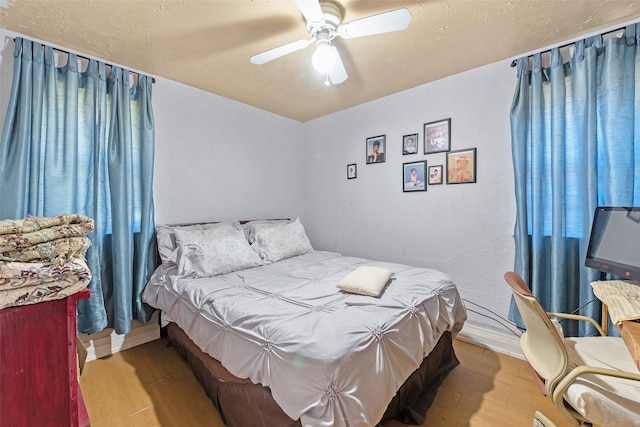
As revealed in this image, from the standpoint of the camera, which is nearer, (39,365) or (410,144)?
(39,365)

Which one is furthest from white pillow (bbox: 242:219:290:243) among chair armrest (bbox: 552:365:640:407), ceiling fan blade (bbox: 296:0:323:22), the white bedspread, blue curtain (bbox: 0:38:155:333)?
chair armrest (bbox: 552:365:640:407)

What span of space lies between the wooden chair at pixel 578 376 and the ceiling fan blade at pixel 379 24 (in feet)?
4.62

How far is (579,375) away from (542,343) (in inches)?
7.0

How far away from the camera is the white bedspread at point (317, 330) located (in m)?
1.09

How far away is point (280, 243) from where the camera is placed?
280 cm

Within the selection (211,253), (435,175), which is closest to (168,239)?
(211,253)

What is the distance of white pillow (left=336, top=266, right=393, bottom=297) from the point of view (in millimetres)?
1691

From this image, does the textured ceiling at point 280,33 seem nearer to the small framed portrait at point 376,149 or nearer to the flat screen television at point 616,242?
the small framed portrait at point 376,149

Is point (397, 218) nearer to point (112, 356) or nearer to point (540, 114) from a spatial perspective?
point (540, 114)

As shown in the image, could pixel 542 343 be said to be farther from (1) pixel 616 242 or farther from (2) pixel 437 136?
(2) pixel 437 136

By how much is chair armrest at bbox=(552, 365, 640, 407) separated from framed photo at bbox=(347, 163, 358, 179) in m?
2.62

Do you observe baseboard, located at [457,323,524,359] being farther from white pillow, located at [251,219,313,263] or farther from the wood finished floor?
white pillow, located at [251,219,313,263]

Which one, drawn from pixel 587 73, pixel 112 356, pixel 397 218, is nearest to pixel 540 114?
pixel 587 73

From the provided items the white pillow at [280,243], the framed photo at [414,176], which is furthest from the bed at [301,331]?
the framed photo at [414,176]
